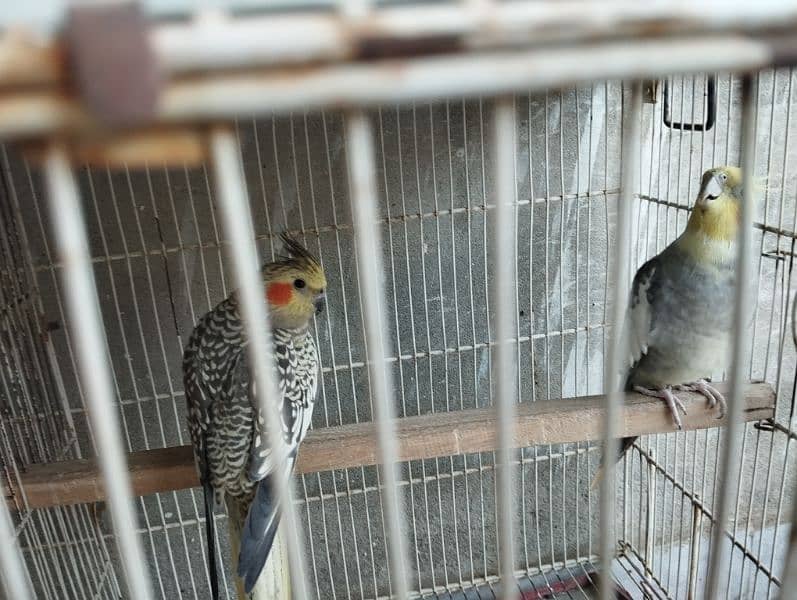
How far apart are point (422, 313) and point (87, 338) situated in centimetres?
107

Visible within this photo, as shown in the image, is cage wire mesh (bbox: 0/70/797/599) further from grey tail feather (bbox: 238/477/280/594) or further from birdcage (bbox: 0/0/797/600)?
grey tail feather (bbox: 238/477/280/594)

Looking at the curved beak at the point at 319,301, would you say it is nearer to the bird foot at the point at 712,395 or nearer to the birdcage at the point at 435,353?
the birdcage at the point at 435,353

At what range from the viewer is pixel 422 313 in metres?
1.32

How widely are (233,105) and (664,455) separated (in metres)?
1.46

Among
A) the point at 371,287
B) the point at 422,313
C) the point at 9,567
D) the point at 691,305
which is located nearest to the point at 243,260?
the point at 371,287

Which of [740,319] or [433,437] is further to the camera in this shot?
[433,437]

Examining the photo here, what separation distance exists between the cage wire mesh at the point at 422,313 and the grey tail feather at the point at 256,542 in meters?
0.43

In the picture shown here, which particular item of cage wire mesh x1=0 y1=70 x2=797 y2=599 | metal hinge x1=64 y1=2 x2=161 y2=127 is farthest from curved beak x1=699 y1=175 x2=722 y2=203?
metal hinge x1=64 y1=2 x2=161 y2=127

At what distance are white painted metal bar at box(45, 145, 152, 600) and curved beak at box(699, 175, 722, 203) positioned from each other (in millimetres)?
908

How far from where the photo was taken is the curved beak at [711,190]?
915mm

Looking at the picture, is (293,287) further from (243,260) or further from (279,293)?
(243,260)

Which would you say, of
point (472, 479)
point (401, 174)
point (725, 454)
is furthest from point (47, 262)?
point (725, 454)

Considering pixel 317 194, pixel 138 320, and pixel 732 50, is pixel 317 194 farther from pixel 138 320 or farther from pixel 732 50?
pixel 732 50

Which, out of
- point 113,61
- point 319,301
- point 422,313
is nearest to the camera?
point 113,61
